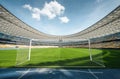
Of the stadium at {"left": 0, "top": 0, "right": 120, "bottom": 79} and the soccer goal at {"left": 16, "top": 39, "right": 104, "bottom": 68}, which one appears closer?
the soccer goal at {"left": 16, "top": 39, "right": 104, "bottom": 68}

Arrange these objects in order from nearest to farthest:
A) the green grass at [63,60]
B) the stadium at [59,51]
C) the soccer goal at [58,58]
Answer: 1. the green grass at [63,60]
2. the soccer goal at [58,58]
3. the stadium at [59,51]

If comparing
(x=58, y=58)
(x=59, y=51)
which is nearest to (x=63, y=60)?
(x=58, y=58)

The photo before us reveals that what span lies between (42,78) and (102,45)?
114 ft

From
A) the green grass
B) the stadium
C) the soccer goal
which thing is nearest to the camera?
the green grass

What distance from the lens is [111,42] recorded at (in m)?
33.6

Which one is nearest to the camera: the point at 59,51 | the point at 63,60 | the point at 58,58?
the point at 63,60

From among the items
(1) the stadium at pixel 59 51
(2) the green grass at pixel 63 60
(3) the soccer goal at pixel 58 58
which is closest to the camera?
(2) the green grass at pixel 63 60

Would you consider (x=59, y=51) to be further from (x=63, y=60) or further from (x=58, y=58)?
(x=63, y=60)

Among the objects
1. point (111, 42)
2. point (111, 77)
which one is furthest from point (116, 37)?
point (111, 77)

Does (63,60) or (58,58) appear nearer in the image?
(63,60)

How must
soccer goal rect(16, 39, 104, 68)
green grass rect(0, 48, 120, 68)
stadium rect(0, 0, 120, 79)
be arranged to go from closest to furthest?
green grass rect(0, 48, 120, 68)
soccer goal rect(16, 39, 104, 68)
stadium rect(0, 0, 120, 79)

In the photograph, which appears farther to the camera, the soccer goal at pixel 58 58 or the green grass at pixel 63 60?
the soccer goal at pixel 58 58

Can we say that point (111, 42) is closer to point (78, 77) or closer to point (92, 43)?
point (92, 43)

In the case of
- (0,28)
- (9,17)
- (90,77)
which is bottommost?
(90,77)
